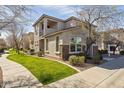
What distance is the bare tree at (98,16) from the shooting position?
12750mm

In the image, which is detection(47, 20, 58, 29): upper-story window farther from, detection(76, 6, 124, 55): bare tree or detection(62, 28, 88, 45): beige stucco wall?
detection(76, 6, 124, 55): bare tree

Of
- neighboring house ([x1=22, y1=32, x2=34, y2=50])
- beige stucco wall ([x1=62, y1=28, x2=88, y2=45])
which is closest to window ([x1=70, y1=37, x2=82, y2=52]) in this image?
beige stucco wall ([x1=62, y1=28, x2=88, y2=45])

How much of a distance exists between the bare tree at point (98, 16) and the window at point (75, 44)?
1622mm

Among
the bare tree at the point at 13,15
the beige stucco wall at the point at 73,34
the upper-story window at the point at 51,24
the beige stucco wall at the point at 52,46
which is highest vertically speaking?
the upper-story window at the point at 51,24

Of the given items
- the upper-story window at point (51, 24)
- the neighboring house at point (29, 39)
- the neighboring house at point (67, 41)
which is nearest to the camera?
the neighboring house at point (67, 41)

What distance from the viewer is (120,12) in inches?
492

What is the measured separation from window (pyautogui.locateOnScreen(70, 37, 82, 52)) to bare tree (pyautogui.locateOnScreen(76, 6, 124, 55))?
1.62m

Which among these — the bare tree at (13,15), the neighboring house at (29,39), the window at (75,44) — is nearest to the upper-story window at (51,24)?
the window at (75,44)

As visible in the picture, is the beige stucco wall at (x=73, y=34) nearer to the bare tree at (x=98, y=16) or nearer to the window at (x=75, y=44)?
the window at (x=75, y=44)
